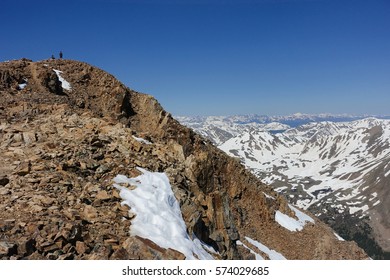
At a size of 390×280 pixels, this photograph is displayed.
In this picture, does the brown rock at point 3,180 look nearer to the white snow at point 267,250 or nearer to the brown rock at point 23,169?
the brown rock at point 23,169

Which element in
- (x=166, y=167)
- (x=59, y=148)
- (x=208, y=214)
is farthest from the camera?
(x=208, y=214)

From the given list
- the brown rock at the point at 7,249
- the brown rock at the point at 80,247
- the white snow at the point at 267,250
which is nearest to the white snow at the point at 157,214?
the brown rock at the point at 80,247

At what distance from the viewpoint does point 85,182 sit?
1656cm

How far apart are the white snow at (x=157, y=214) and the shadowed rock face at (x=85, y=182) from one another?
0.47m

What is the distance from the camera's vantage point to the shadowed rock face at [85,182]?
12258mm

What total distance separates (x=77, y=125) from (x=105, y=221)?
11.5 metres

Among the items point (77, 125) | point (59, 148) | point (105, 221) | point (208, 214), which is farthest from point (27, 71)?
point (105, 221)

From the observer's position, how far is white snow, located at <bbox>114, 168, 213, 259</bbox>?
13.9 m

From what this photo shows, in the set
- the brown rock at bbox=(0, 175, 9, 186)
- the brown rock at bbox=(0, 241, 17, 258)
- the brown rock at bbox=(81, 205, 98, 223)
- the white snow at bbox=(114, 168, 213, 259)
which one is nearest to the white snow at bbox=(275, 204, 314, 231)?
the white snow at bbox=(114, 168, 213, 259)

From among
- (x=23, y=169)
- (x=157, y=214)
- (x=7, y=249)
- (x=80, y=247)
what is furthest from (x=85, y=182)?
(x=7, y=249)

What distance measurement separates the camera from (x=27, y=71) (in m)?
39.6

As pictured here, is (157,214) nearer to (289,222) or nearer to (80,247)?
(80,247)

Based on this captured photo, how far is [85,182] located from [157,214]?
412cm

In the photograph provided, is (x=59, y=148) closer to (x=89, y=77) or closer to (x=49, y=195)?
(x=49, y=195)
